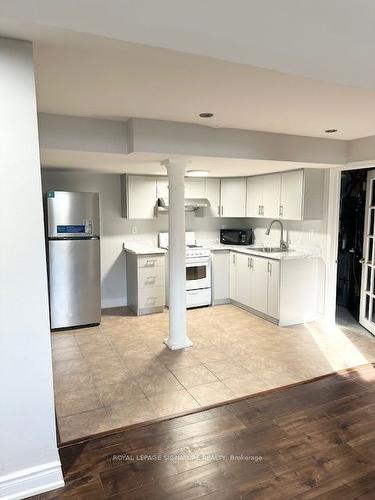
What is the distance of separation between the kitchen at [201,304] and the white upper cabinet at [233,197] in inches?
0.6

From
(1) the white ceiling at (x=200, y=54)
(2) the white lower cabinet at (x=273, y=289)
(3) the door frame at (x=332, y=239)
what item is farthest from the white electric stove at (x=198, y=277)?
(1) the white ceiling at (x=200, y=54)

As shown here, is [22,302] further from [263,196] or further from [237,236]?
[237,236]

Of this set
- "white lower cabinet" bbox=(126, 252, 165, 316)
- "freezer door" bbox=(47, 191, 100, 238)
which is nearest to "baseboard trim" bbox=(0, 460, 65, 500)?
"freezer door" bbox=(47, 191, 100, 238)

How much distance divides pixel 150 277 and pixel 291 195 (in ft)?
6.97

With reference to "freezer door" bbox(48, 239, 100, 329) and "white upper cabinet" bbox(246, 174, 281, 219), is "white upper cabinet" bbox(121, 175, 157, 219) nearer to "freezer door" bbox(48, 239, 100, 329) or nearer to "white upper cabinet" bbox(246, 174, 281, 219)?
Answer: "freezer door" bbox(48, 239, 100, 329)

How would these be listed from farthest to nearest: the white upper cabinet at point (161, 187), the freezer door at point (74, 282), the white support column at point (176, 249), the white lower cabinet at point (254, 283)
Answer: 1. the white upper cabinet at point (161, 187)
2. the white lower cabinet at point (254, 283)
3. the freezer door at point (74, 282)
4. the white support column at point (176, 249)

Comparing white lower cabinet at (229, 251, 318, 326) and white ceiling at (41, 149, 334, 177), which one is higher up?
white ceiling at (41, 149, 334, 177)

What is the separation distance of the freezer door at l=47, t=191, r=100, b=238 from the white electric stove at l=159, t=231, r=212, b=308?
141cm

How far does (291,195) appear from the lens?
457cm

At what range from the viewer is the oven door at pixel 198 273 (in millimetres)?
5137

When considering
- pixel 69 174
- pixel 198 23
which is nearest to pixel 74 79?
pixel 198 23

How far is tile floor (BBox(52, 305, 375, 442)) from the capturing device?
2.78 meters

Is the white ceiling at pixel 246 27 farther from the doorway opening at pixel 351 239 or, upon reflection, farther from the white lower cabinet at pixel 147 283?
the white lower cabinet at pixel 147 283

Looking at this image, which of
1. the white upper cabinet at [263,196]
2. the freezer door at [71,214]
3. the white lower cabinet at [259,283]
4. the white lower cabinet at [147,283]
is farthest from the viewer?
the white lower cabinet at [147,283]
